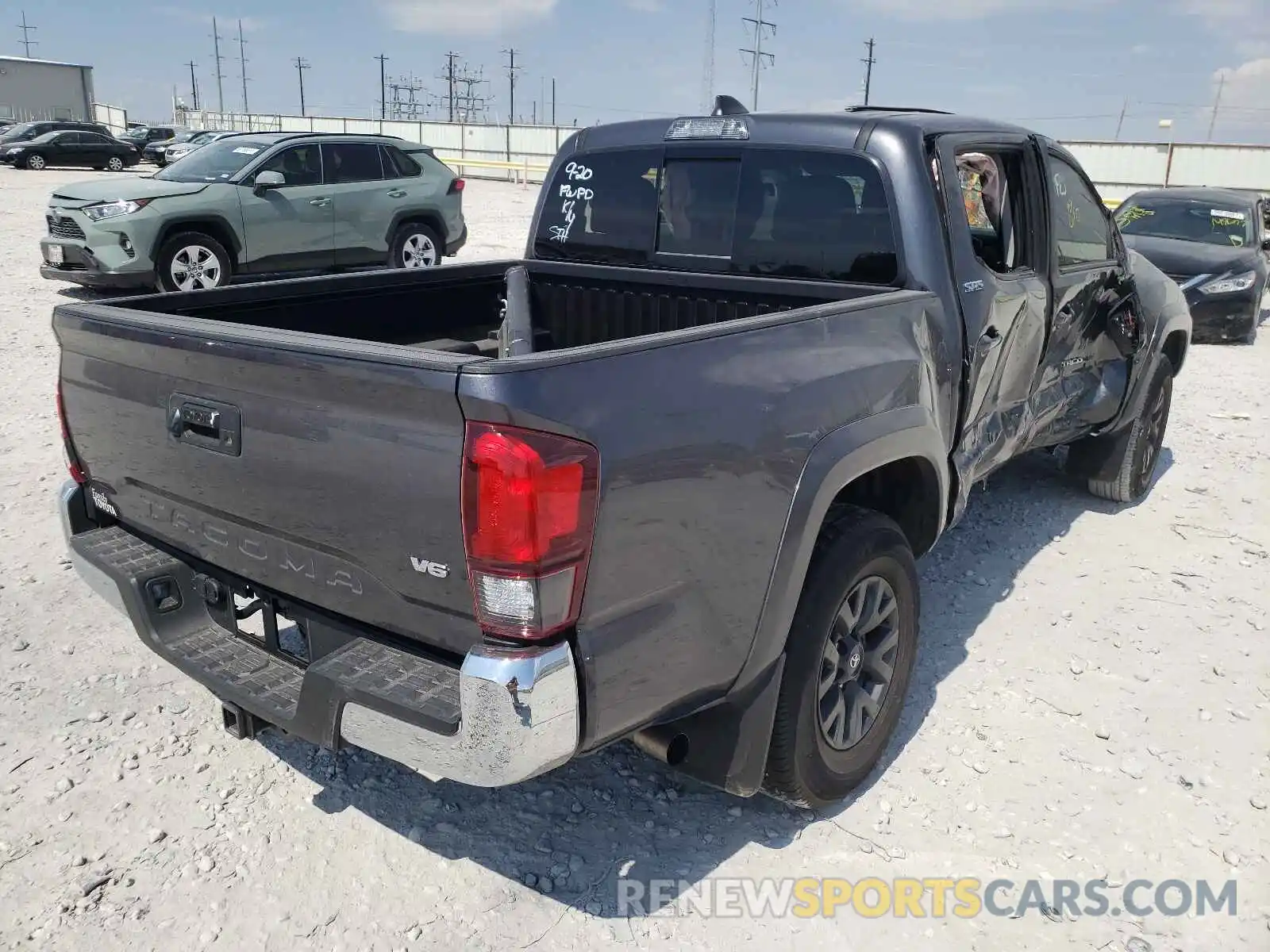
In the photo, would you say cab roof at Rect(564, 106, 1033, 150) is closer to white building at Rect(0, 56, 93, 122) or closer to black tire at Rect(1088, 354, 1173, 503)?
black tire at Rect(1088, 354, 1173, 503)

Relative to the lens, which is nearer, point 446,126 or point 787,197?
point 787,197

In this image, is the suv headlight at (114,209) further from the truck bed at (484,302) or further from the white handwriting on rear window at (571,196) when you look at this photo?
the white handwriting on rear window at (571,196)

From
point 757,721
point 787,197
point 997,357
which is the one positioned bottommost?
point 757,721

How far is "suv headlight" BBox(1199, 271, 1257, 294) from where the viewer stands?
1068 cm

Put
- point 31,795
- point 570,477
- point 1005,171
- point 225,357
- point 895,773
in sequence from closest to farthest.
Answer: point 570,477
point 225,357
point 31,795
point 895,773
point 1005,171

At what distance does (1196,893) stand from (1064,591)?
201 cm

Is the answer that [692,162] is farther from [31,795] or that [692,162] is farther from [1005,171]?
[31,795]

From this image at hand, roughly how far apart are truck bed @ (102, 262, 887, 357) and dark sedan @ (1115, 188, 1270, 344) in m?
8.13

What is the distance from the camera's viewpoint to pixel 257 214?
1082 cm

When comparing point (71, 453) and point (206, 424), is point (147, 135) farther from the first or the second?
point (206, 424)

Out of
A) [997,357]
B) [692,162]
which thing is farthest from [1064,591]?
[692,162]

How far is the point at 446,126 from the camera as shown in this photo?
146 ft

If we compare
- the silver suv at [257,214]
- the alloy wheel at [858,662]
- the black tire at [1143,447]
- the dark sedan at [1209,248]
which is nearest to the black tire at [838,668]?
the alloy wheel at [858,662]

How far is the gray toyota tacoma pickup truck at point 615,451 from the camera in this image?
204 cm
